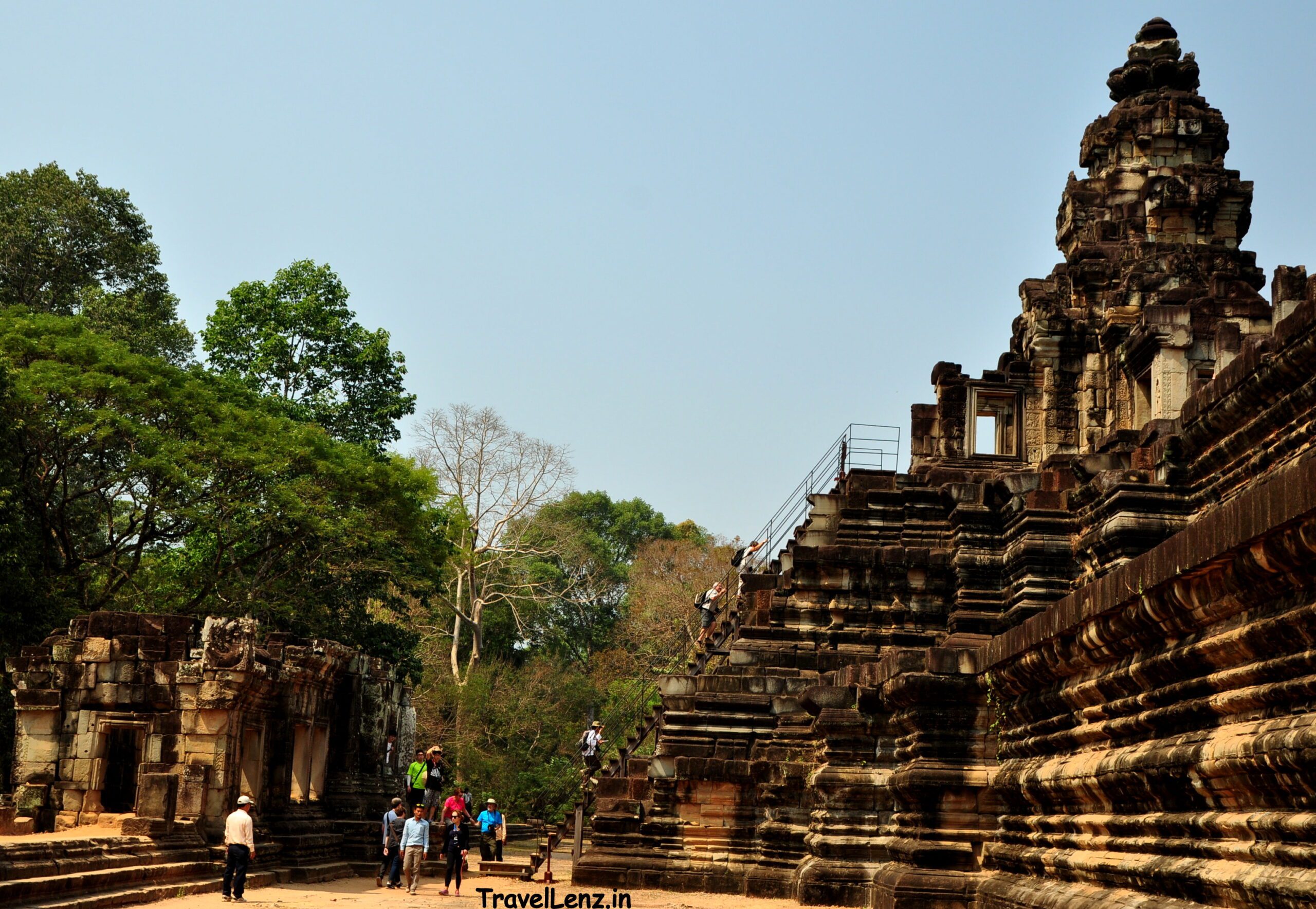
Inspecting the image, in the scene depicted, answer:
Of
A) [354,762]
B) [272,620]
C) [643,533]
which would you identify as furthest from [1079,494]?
[643,533]

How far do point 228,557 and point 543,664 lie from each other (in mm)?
19353

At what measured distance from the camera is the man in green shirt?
2157 cm

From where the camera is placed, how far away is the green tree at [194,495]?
29578 mm

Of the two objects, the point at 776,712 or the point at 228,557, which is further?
the point at 228,557

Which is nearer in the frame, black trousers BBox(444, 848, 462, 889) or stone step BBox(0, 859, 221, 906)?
stone step BBox(0, 859, 221, 906)

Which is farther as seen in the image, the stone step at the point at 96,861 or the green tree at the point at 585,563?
the green tree at the point at 585,563

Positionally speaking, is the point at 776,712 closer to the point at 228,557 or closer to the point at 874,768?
the point at 874,768

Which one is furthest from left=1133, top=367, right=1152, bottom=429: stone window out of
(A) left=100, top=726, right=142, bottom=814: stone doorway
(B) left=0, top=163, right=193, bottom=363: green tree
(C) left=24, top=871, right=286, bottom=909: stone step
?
(B) left=0, top=163, right=193, bottom=363: green tree

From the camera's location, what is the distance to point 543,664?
5072cm

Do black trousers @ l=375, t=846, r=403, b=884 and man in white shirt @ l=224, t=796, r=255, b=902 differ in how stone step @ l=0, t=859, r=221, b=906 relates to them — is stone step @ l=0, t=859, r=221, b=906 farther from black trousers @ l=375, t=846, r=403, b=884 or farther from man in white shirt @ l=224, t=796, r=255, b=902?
black trousers @ l=375, t=846, r=403, b=884

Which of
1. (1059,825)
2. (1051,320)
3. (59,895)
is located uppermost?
(1051,320)

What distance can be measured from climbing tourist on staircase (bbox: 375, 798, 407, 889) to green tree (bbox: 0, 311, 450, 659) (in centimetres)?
1025

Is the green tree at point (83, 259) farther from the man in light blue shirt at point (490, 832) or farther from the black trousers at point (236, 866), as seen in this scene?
the black trousers at point (236, 866)

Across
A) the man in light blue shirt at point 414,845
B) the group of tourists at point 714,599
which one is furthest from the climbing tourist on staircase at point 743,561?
the man in light blue shirt at point 414,845
